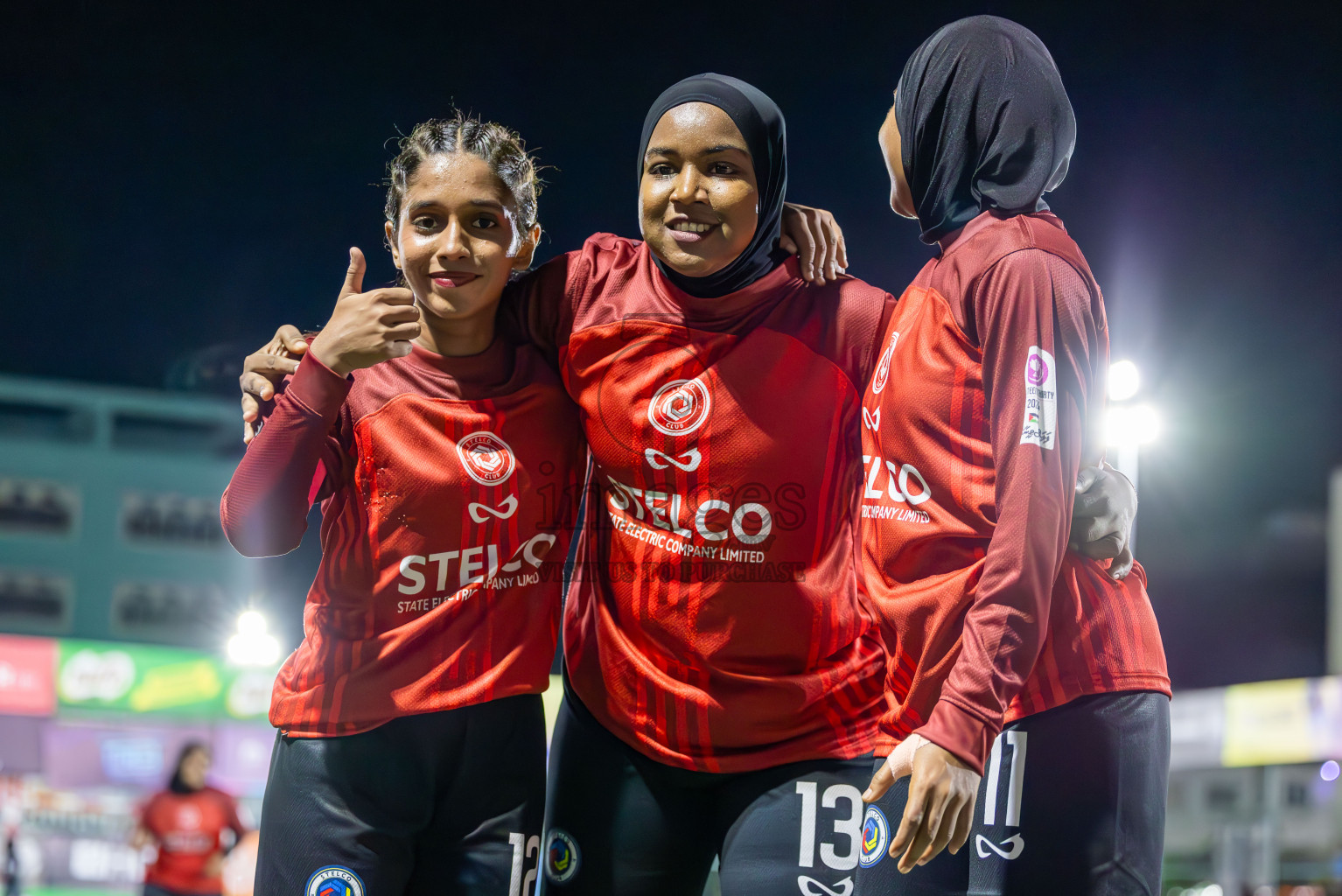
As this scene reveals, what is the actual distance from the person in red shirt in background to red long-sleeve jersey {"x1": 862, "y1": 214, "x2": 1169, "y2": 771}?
5.98 m

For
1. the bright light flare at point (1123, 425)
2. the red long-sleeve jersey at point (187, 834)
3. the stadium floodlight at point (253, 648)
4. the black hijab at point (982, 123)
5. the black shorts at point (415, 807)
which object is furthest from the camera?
the stadium floodlight at point (253, 648)

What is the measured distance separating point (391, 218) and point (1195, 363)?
66.6 feet

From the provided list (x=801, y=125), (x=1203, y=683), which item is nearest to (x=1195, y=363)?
(x=1203, y=683)

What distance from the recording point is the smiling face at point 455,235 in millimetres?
2467

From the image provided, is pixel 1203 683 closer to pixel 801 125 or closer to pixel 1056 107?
pixel 801 125

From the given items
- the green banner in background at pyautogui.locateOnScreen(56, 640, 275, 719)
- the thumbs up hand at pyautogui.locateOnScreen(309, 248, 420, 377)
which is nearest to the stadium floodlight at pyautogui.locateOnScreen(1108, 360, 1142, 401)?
the thumbs up hand at pyautogui.locateOnScreen(309, 248, 420, 377)

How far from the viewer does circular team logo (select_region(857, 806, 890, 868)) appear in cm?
193

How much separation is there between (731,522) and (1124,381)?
2686 mm

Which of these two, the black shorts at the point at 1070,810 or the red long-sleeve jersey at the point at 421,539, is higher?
the red long-sleeve jersey at the point at 421,539

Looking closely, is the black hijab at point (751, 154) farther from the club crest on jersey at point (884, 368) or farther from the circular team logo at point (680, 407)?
the club crest on jersey at point (884, 368)

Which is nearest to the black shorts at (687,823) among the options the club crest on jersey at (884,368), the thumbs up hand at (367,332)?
the club crest on jersey at (884,368)

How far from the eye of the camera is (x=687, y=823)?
2.44m

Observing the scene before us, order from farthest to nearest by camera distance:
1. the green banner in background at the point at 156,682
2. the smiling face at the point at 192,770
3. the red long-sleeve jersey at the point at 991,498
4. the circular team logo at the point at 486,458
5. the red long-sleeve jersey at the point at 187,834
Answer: the green banner in background at the point at 156,682
the smiling face at the point at 192,770
the red long-sleeve jersey at the point at 187,834
the circular team logo at the point at 486,458
the red long-sleeve jersey at the point at 991,498

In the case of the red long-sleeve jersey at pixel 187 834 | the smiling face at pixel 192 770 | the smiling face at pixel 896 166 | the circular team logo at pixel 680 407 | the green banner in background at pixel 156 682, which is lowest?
the red long-sleeve jersey at pixel 187 834
